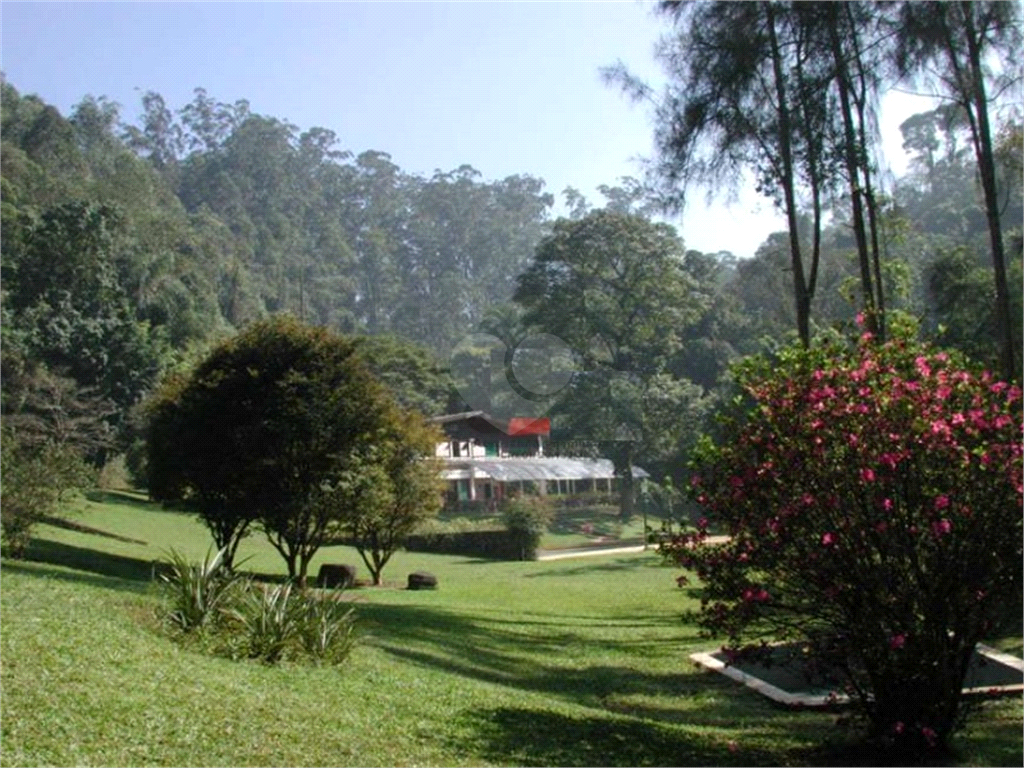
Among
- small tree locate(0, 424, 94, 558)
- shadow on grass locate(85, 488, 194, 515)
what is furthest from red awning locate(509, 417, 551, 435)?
small tree locate(0, 424, 94, 558)

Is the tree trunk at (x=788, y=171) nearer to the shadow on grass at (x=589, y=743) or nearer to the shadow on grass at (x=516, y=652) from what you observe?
the shadow on grass at (x=516, y=652)

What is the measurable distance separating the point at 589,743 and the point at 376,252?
7327cm

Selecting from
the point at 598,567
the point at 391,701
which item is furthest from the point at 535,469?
the point at 391,701

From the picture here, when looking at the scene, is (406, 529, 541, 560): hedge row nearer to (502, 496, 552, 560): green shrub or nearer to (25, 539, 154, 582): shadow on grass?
(502, 496, 552, 560): green shrub

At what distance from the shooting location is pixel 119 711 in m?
5.51

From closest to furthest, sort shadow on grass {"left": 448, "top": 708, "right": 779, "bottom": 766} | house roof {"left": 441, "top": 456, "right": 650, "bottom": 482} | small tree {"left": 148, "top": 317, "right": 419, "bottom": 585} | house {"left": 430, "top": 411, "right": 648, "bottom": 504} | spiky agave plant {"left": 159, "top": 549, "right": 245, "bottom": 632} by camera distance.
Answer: shadow on grass {"left": 448, "top": 708, "right": 779, "bottom": 766}, spiky agave plant {"left": 159, "top": 549, "right": 245, "bottom": 632}, small tree {"left": 148, "top": 317, "right": 419, "bottom": 585}, house roof {"left": 441, "top": 456, "right": 650, "bottom": 482}, house {"left": 430, "top": 411, "right": 648, "bottom": 504}

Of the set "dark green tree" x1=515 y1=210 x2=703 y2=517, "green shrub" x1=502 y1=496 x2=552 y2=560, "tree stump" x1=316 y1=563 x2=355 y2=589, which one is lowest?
"tree stump" x1=316 y1=563 x2=355 y2=589

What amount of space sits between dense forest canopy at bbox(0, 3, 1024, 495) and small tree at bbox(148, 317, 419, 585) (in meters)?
Result: 3.46

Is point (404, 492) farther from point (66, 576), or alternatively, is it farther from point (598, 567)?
point (66, 576)

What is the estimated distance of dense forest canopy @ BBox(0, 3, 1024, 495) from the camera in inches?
596

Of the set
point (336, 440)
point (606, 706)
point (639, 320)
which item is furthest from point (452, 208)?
point (606, 706)

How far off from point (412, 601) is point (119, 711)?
11411 mm

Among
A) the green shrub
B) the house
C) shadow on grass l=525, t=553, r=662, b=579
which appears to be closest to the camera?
shadow on grass l=525, t=553, r=662, b=579

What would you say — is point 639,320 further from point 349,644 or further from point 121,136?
point 121,136
